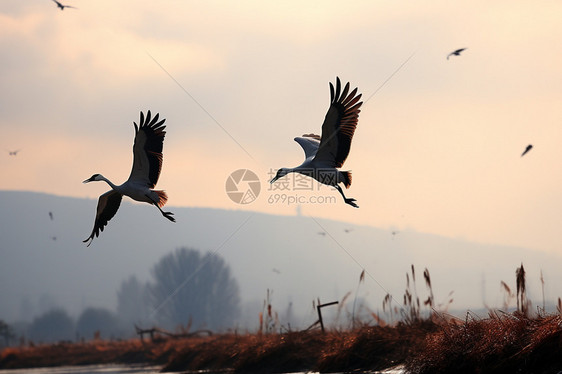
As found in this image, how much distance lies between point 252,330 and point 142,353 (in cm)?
1251

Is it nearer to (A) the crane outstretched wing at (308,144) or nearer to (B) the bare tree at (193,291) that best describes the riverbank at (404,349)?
(A) the crane outstretched wing at (308,144)

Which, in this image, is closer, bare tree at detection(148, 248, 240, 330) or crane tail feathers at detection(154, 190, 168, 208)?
crane tail feathers at detection(154, 190, 168, 208)

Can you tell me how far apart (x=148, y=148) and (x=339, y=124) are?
421 cm

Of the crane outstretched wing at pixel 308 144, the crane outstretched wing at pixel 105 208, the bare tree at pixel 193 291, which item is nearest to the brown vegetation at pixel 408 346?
the crane outstretched wing at pixel 308 144

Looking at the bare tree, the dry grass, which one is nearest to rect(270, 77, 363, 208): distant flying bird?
the dry grass

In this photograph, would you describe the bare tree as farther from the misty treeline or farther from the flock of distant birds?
the flock of distant birds

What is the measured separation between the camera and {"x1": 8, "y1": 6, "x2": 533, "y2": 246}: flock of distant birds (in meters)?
16.3

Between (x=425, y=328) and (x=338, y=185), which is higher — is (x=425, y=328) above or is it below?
below

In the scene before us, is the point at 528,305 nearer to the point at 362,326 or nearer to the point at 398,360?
the point at 398,360

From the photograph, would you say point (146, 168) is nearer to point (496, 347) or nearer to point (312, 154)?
point (312, 154)

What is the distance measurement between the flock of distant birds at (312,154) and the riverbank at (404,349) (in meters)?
3.00

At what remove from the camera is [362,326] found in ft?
59.1

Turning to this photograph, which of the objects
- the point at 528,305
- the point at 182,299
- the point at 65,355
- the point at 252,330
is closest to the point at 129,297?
the point at 182,299

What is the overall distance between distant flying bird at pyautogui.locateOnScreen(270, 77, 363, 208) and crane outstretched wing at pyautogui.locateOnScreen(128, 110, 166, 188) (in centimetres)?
257
